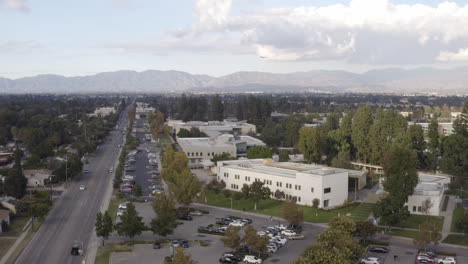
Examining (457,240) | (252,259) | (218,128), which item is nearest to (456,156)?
(457,240)

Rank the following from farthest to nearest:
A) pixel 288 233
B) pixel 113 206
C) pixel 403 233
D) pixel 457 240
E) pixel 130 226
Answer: pixel 113 206
pixel 403 233
pixel 288 233
pixel 457 240
pixel 130 226

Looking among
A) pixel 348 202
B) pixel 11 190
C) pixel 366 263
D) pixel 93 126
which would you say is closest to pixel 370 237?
pixel 366 263

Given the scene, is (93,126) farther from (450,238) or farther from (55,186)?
(450,238)

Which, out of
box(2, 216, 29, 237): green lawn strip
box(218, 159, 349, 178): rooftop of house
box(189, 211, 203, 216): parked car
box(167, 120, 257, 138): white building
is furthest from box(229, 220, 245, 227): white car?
box(167, 120, 257, 138): white building

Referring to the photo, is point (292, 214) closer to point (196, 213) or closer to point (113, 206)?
point (196, 213)

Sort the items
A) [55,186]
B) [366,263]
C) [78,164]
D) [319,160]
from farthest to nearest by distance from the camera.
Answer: [319,160], [78,164], [55,186], [366,263]
